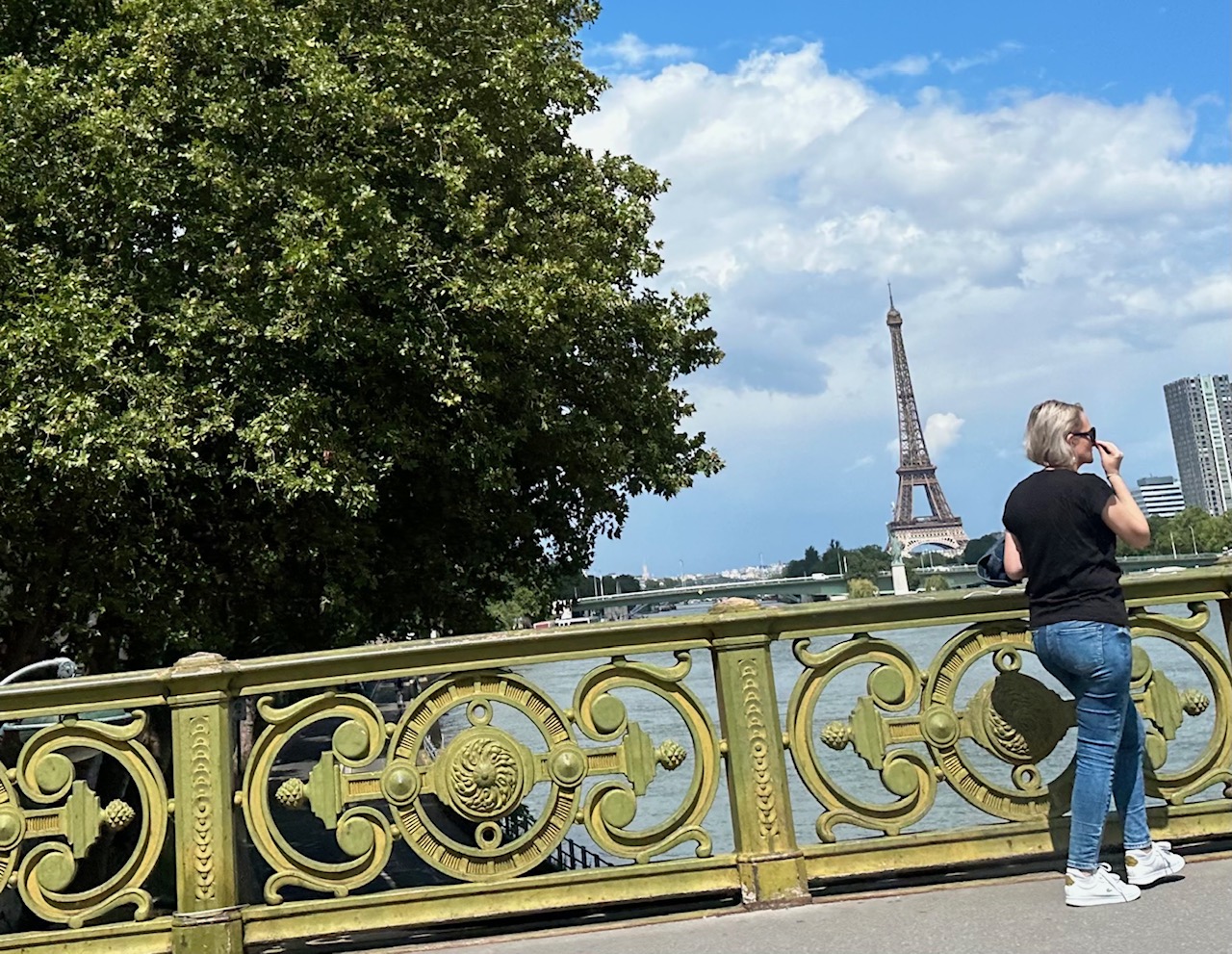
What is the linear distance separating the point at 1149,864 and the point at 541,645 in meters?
2.24

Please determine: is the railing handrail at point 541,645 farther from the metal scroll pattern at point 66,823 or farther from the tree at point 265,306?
the tree at point 265,306

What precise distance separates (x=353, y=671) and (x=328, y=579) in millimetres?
8373

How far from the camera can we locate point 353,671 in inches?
160

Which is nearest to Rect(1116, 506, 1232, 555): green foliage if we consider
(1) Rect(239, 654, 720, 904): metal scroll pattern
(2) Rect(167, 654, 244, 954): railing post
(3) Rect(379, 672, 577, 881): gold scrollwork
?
(1) Rect(239, 654, 720, 904): metal scroll pattern

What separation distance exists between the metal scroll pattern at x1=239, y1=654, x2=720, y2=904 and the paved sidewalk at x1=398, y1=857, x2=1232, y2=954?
0.95 ft

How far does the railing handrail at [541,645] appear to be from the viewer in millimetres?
3977

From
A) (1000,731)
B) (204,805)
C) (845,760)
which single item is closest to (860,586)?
(845,760)

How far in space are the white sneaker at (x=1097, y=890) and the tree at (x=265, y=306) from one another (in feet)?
23.9

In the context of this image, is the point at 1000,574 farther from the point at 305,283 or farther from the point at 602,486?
the point at 602,486

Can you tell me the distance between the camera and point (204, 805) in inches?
155

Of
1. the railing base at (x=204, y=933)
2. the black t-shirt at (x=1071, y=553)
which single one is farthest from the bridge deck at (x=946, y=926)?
the black t-shirt at (x=1071, y=553)

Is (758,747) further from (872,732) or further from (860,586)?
(860,586)

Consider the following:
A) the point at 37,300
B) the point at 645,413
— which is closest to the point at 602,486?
the point at 645,413

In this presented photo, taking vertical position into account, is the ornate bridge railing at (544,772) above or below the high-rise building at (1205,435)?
below
